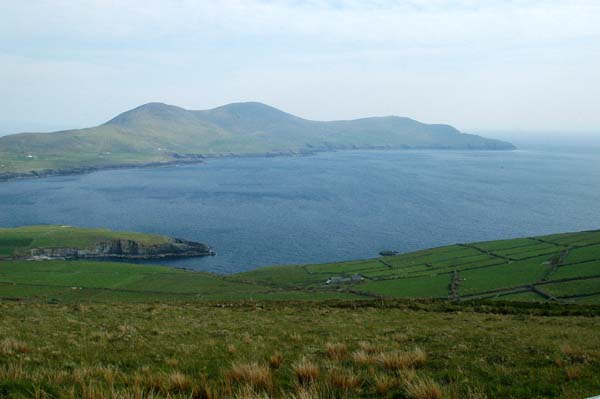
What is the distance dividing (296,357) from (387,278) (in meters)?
65.0

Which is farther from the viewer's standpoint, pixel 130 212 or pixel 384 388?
pixel 130 212

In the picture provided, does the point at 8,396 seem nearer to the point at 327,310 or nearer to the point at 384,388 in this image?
the point at 384,388

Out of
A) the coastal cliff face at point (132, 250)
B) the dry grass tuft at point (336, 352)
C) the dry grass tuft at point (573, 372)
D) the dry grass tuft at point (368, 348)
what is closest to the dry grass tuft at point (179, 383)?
the dry grass tuft at point (336, 352)

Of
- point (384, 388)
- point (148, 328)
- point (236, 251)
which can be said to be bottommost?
point (236, 251)

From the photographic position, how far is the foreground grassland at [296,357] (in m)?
8.58

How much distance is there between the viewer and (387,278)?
247 ft

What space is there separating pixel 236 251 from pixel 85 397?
379ft

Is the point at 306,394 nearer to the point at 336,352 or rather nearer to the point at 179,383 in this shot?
the point at 179,383

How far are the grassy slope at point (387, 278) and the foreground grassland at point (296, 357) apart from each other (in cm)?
3770

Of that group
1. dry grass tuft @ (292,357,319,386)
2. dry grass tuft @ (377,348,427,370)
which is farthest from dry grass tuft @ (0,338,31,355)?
dry grass tuft @ (377,348,427,370)

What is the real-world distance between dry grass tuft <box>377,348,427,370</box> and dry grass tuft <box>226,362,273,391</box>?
→ 3030 mm

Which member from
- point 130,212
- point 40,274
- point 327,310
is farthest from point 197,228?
point 327,310

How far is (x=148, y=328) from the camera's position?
19.8 m

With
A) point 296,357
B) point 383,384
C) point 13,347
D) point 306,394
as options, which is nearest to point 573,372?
point 383,384
